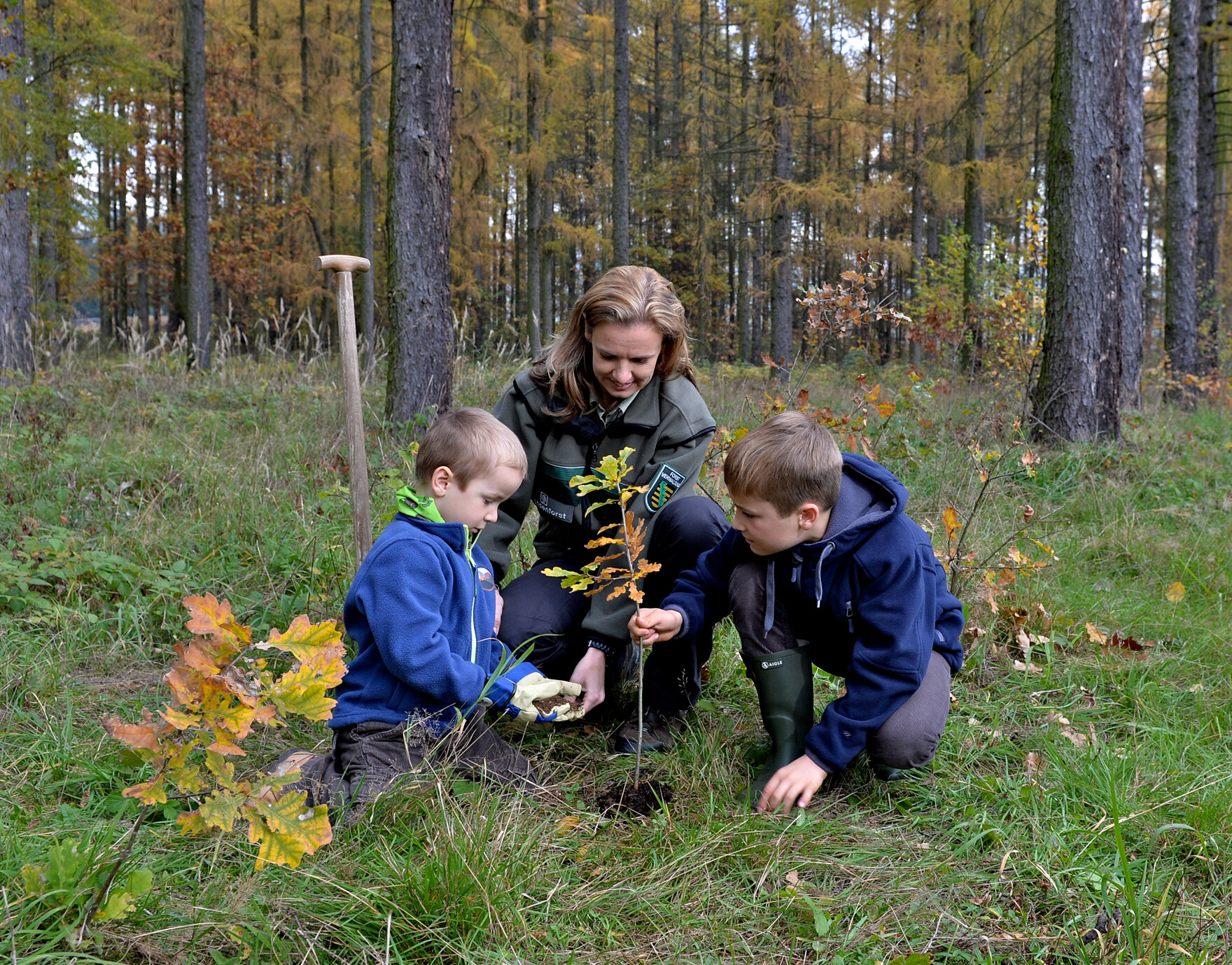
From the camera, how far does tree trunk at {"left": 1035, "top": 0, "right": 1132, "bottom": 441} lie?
524 cm

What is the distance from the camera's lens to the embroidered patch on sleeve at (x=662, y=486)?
2.61 metres

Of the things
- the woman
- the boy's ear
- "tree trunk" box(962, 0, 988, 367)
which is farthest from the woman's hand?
"tree trunk" box(962, 0, 988, 367)

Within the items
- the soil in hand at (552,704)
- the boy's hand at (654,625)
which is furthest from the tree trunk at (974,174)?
the soil in hand at (552,704)

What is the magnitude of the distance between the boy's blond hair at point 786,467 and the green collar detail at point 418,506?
29.3 inches

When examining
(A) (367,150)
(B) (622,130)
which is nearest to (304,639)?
(B) (622,130)

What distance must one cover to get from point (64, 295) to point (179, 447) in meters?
17.4

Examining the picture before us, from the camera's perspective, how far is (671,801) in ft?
6.63

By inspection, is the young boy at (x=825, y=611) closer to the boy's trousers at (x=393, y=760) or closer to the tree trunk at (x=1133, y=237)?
the boy's trousers at (x=393, y=760)

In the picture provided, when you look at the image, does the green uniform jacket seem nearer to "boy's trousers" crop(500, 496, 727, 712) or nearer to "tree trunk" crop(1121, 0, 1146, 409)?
"boy's trousers" crop(500, 496, 727, 712)

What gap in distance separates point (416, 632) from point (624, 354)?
40.8 inches

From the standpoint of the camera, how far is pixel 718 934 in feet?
5.08

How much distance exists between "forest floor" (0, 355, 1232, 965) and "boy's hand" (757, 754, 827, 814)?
0.06 m

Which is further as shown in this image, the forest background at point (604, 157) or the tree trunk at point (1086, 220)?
the forest background at point (604, 157)

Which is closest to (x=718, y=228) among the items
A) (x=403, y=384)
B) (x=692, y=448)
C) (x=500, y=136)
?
(x=500, y=136)
